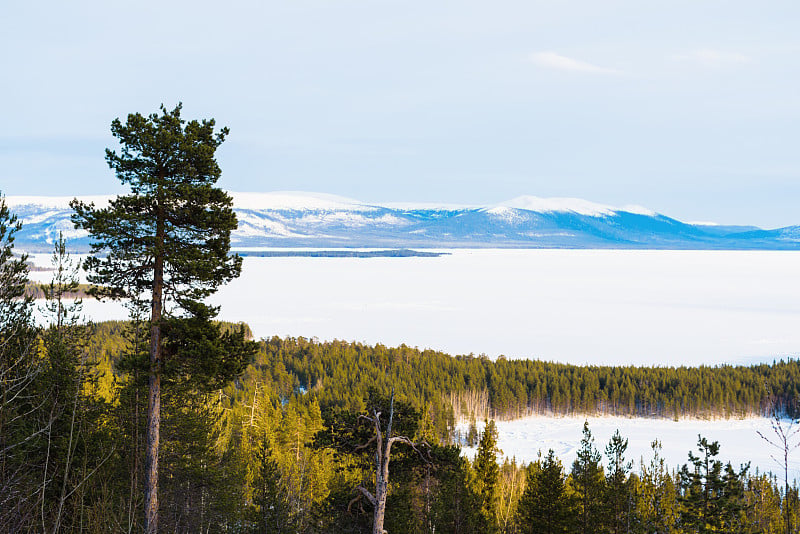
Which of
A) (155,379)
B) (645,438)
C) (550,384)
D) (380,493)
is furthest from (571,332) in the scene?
(380,493)

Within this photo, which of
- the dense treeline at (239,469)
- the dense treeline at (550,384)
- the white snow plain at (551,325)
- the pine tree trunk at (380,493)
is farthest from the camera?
the white snow plain at (551,325)

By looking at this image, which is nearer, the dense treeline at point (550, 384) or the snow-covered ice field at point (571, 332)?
the snow-covered ice field at point (571, 332)

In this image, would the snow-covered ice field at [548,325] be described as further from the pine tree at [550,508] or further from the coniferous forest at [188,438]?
the pine tree at [550,508]

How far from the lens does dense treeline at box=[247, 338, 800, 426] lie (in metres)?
78.0

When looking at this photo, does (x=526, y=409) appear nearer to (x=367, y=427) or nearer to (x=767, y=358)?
(x=767, y=358)

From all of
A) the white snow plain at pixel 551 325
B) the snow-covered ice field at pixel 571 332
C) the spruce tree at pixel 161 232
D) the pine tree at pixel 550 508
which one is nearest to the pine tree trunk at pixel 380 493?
the spruce tree at pixel 161 232

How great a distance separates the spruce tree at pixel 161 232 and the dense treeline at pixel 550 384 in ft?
187

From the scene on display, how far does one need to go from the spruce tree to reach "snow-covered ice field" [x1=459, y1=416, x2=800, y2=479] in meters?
46.2

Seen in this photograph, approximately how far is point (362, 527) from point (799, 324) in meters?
165

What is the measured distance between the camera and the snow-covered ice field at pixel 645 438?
5816cm

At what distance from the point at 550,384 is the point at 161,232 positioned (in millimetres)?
77084

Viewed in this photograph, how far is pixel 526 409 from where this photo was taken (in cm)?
8100

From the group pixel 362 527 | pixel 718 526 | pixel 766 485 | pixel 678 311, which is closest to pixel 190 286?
pixel 362 527

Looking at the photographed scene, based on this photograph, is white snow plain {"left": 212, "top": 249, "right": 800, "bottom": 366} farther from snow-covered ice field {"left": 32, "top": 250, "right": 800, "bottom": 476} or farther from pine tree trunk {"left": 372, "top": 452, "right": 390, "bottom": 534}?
pine tree trunk {"left": 372, "top": 452, "right": 390, "bottom": 534}
